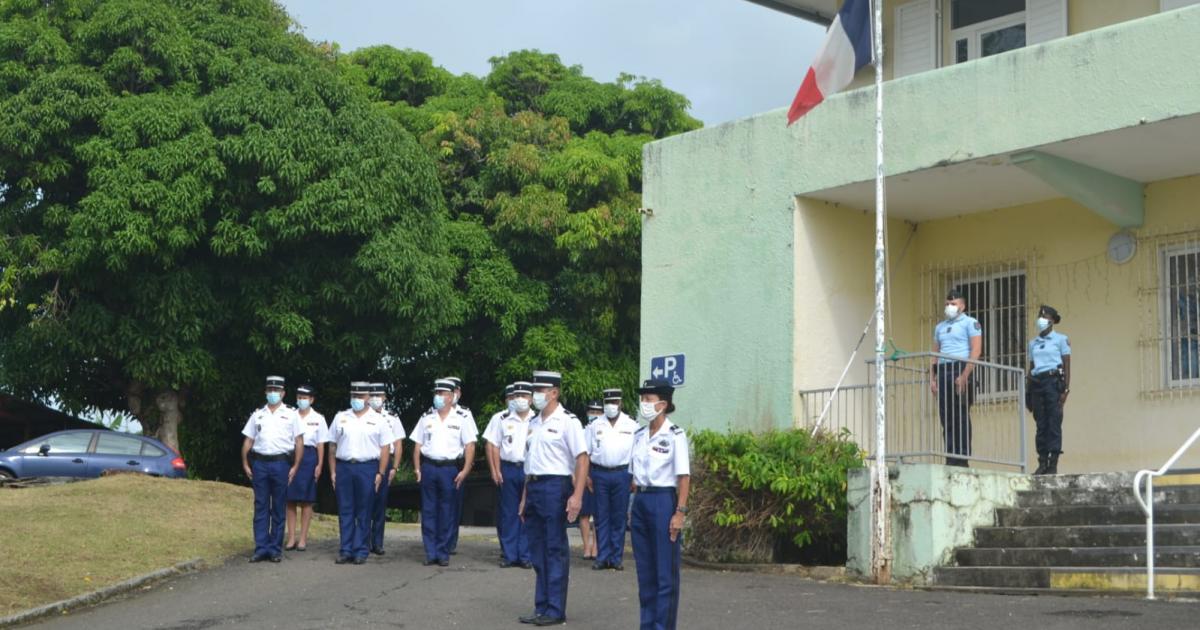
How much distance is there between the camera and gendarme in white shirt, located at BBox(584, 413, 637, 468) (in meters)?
15.6

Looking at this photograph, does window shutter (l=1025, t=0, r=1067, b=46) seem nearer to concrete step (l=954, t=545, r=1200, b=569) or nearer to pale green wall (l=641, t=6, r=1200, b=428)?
pale green wall (l=641, t=6, r=1200, b=428)

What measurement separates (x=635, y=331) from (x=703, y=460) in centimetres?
1270

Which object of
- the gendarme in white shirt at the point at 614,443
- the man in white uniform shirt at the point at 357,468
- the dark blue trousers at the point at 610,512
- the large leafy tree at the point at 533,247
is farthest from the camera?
the large leafy tree at the point at 533,247

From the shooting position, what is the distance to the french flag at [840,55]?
15.2 metres

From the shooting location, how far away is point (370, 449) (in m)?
16.1

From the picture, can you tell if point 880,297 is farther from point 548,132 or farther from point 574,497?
point 548,132

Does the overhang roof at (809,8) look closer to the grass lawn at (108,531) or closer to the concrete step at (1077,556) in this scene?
the grass lawn at (108,531)

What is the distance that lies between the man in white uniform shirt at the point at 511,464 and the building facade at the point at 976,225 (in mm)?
2444

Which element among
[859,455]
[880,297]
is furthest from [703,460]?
[880,297]

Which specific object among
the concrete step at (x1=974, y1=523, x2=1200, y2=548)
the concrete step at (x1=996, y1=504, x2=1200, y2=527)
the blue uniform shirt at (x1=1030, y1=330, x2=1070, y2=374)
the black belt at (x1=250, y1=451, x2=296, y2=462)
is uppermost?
the blue uniform shirt at (x1=1030, y1=330, x2=1070, y2=374)

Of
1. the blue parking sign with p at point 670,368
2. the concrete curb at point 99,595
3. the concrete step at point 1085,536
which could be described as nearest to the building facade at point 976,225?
the blue parking sign with p at point 670,368

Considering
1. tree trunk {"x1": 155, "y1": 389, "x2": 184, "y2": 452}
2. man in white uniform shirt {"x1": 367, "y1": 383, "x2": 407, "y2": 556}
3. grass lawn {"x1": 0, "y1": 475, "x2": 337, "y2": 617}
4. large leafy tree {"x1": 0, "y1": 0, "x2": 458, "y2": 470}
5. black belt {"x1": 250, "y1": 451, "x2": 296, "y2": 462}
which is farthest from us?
tree trunk {"x1": 155, "y1": 389, "x2": 184, "y2": 452}

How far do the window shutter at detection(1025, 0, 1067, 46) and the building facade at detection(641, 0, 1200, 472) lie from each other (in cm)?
2

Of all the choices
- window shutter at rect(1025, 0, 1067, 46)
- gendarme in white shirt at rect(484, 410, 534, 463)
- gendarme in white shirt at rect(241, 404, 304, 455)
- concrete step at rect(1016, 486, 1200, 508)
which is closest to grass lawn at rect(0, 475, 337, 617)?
gendarme in white shirt at rect(241, 404, 304, 455)
